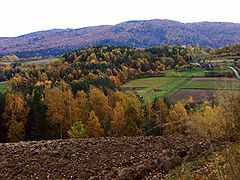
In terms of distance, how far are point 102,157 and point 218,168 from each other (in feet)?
24.3

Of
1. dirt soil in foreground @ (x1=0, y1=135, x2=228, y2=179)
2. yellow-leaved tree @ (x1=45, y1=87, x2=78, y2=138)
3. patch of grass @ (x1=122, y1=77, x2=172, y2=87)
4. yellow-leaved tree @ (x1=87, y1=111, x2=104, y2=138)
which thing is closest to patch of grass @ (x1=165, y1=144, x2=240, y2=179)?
dirt soil in foreground @ (x1=0, y1=135, x2=228, y2=179)

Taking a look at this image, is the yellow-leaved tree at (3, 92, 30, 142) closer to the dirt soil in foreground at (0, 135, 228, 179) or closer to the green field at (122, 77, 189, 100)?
the dirt soil in foreground at (0, 135, 228, 179)

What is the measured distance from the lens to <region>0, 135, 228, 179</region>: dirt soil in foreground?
769 centimetres

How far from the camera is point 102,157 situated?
31.2 feet

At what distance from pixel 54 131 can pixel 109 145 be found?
1509 centimetres

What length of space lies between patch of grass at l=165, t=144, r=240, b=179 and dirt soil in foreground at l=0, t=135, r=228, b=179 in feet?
3.62

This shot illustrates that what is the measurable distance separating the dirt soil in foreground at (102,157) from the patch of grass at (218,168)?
1.10m

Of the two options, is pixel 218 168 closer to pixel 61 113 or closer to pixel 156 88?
pixel 61 113

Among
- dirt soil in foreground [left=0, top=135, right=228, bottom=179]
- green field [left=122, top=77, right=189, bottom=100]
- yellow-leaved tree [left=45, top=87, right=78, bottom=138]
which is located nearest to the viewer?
dirt soil in foreground [left=0, top=135, right=228, bottom=179]

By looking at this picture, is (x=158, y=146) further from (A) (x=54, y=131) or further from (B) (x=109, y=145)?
(A) (x=54, y=131)

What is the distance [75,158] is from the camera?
31.7ft

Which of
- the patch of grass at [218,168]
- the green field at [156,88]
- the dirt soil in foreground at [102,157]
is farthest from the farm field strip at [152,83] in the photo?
the patch of grass at [218,168]

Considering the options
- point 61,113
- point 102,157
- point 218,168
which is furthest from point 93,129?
point 218,168

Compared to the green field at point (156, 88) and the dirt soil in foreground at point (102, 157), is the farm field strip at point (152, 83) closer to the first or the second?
the green field at point (156, 88)
